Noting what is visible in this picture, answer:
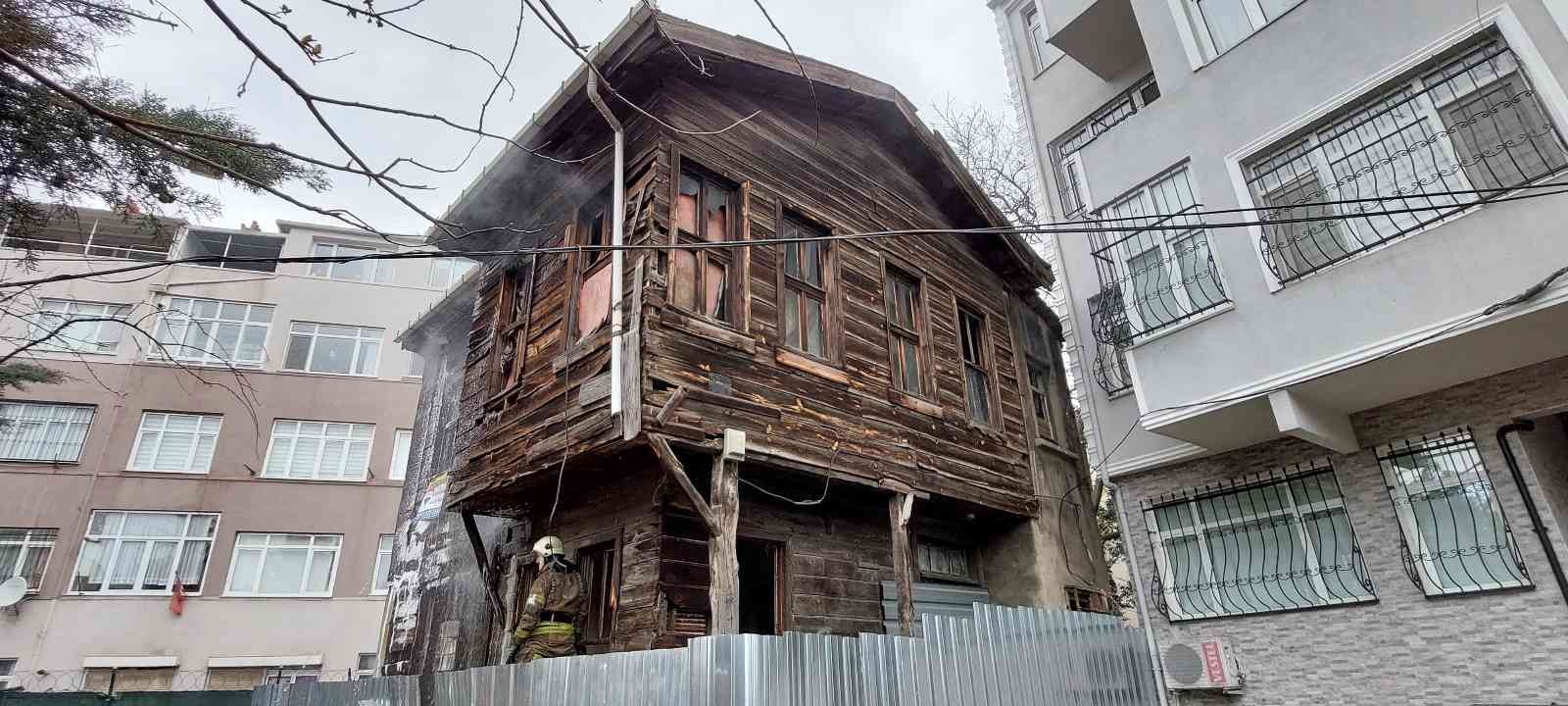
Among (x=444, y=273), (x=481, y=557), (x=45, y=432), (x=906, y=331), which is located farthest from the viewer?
(x=444, y=273)

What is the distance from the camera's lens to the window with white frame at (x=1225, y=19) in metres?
7.84

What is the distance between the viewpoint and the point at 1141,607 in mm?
8211

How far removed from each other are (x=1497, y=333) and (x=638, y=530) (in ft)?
23.7

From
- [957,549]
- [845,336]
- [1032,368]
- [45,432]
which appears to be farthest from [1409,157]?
[45,432]

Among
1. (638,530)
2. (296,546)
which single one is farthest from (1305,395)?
(296,546)

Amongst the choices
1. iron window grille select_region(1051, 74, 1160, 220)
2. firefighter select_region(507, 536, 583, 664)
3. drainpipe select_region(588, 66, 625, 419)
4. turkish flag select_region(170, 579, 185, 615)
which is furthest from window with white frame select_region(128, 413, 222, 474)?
iron window grille select_region(1051, 74, 1160, 220)

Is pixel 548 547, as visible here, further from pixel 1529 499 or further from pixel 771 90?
pixel 1529 499

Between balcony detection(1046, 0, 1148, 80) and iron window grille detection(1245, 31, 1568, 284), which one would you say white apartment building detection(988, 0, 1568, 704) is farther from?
balcony detection(1046, 0, 1148, 80)

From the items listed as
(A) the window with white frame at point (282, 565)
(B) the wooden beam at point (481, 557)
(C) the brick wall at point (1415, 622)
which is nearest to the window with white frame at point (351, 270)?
(A) the window with white frame at point (282, 565)

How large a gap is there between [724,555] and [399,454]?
766 inches

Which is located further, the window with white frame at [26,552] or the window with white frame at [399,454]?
the window with white frame at [399,454]

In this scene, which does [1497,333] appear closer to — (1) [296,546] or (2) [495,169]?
(2) [495,169]

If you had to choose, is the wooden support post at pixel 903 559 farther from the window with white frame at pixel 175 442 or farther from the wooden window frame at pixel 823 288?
the window with white frame at pixel 175 442

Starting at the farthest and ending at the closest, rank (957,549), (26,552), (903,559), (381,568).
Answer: (381,568) → (26,552) → (957,549) → (903,559)
